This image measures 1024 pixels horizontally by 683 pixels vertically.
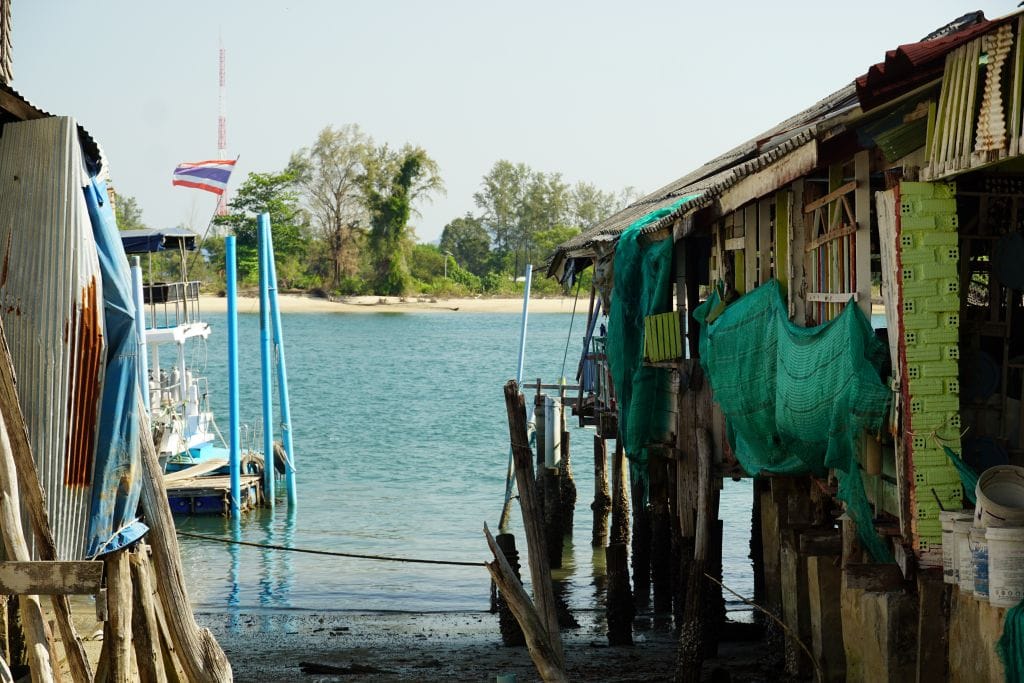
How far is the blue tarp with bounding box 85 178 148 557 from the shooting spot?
22.3 feet

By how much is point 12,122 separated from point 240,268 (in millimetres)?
83205

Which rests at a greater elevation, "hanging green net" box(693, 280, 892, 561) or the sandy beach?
the sandy beach

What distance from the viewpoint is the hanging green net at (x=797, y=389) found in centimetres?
818

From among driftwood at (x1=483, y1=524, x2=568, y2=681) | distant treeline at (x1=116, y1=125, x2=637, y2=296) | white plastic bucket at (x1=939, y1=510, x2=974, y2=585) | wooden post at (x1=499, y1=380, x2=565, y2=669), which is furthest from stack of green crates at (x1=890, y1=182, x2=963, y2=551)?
distant treeline at (x1=116, y1=125, x2=637, y2=296)

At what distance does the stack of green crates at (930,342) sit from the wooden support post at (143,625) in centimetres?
462

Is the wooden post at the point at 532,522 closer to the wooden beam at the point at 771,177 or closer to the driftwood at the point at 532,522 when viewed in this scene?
the driftwood at the point at 532,522

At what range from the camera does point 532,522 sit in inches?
363

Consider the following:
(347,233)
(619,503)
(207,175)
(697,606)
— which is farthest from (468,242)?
(697,606)

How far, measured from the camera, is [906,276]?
7582 mm

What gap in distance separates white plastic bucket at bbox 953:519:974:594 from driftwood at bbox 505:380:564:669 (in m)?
2.82

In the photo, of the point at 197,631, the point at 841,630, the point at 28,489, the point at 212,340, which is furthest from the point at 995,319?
the point at 212,340

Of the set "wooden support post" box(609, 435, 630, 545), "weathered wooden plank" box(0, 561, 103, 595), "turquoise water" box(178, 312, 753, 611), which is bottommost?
"turquoise water" box(178, 312, 753, 611)

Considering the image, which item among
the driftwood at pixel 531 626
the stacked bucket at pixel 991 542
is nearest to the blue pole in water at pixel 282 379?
the driftwood at pixel 531 626

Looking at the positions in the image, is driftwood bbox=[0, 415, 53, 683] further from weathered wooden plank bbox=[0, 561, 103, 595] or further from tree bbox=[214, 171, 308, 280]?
tree bbox=[214, 171, 308, 280]
